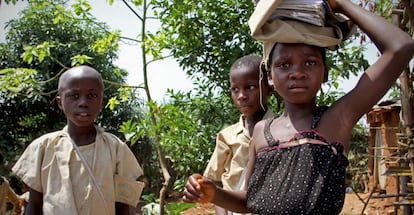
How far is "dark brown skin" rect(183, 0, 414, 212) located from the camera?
145cm

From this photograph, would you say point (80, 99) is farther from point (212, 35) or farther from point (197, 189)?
point (212, 35)

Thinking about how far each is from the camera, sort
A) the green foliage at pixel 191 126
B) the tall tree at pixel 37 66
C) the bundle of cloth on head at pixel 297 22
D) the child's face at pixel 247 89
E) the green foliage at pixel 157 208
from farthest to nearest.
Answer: the tall tree at pixel 37 66 < the green foliage at pixel 157 208 < the green foliage at pixel 191 126 < the child's face at pixel 247 89 < the bundle of cloth on head at pixel 297 22

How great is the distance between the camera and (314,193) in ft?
4.45

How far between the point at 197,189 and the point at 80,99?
3.24 ft

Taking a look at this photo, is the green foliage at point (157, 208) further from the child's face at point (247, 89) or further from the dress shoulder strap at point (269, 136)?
the dress shoulder strap at point (269, 136)

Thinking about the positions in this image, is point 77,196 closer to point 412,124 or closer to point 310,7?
point 310,7

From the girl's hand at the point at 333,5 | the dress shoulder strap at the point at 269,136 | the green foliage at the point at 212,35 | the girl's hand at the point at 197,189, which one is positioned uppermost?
the green foliage at the point at 212,35

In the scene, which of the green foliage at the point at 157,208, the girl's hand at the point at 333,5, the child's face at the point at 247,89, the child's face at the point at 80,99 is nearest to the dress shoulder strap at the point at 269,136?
the girl's hand at the point at 333,5

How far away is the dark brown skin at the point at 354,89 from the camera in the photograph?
145 centimetres

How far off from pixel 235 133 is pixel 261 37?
3.19 ft

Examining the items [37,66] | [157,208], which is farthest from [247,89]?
[37,66]

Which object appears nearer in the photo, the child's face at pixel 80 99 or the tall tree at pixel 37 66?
the child's face at pixel 80 99

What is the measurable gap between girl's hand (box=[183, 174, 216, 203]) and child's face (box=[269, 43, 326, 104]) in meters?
0.38

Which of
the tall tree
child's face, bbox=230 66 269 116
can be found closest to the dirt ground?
the tall tree
